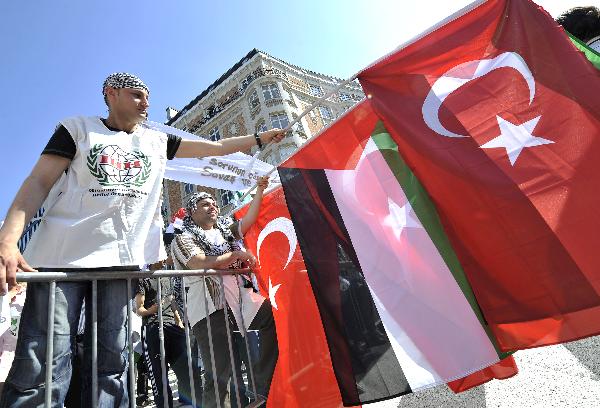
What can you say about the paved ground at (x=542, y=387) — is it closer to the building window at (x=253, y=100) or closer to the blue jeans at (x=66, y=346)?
the blue jeans at (x=66, y=346)

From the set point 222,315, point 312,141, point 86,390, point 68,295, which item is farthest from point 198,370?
point 312,141

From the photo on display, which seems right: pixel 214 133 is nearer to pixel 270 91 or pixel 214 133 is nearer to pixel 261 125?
pixel 261 125

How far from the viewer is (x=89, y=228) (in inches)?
62.8

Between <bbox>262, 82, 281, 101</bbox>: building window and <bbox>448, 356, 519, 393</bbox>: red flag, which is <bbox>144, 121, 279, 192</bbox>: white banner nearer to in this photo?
<bbox>448, 356, 519, 393</bbox>: red flag

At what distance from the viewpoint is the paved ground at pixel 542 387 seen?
2088 millimetres

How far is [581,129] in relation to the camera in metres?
1.65

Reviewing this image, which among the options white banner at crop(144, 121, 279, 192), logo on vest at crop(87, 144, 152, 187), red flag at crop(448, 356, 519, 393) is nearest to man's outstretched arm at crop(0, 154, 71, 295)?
logo on vest at crop(87, 144, 152, 187)

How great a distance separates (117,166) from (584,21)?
4.50 m

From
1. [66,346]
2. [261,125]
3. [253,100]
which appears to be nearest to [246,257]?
[66,346]

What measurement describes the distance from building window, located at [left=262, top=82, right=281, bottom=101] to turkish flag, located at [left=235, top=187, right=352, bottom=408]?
28.1m

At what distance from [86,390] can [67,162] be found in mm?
1040

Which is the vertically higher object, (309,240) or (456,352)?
(309,240)

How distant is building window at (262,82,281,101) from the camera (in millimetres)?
29547

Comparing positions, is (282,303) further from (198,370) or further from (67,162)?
(67,162)
